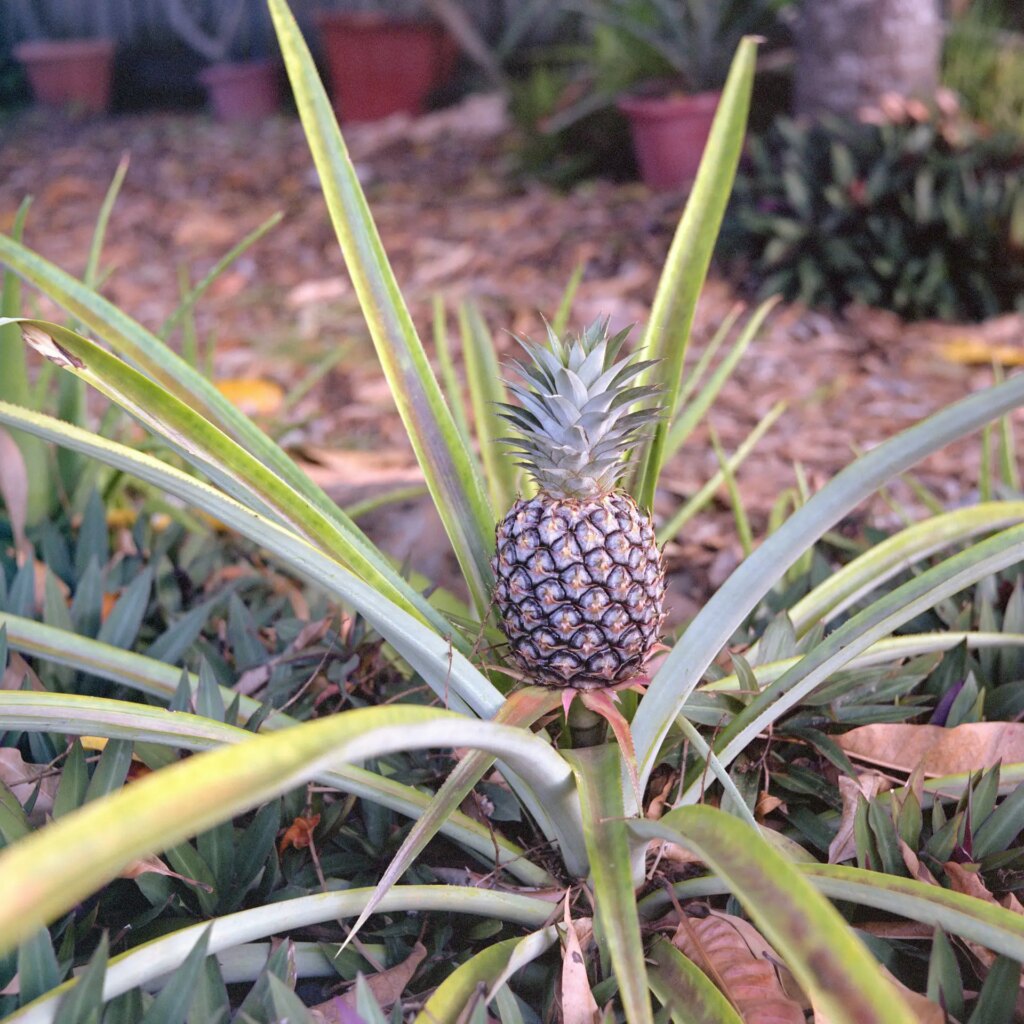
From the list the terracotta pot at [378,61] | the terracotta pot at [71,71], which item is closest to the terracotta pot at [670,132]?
the terracotta pot at [378,61]

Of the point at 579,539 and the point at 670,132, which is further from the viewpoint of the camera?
the point at 670,132

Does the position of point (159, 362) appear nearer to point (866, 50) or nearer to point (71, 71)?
point (866, 50)

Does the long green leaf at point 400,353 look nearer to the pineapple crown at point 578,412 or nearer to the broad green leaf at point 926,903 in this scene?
the pineapple crown at point 578,412

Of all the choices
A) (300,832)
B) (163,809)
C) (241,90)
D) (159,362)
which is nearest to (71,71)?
(241,90)

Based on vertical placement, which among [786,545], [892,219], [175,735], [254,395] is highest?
[786,545]

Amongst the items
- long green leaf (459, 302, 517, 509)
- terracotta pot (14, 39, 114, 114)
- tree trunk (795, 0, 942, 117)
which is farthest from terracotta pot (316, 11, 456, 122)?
long green leaf (459, 302, 517, 509)

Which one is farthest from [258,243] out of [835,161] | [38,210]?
[835,161]

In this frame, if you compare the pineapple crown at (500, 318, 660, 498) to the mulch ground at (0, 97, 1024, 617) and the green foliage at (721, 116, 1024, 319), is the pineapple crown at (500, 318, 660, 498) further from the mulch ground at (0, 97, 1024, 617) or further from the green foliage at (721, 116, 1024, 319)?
the green foliage at (721, 116, 1024, 319)

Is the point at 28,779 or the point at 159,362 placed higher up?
the point at 159,362
